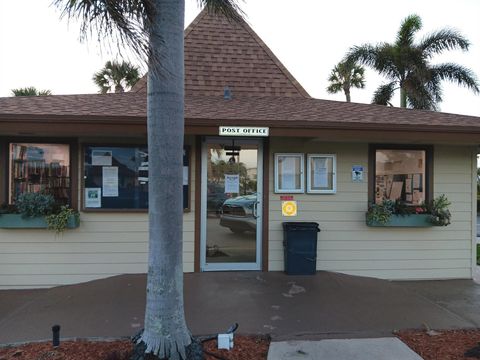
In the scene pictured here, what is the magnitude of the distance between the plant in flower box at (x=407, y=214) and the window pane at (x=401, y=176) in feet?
0.88

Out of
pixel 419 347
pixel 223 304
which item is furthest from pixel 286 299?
pixel 419 347

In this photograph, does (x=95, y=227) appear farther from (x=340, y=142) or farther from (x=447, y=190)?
(x=447, y=190)

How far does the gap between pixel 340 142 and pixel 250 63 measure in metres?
3.31

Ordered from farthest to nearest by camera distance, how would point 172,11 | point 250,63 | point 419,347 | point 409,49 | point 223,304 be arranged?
point 409,49 → point 250,63 → point 223,304 → point 419,347 → point 172,11

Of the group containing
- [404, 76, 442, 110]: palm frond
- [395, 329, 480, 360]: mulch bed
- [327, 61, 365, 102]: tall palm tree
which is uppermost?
[327, 61, 365, 102]: tall palm tree

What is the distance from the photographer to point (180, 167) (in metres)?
3.41

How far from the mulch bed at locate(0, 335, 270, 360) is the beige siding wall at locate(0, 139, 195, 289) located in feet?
8.14

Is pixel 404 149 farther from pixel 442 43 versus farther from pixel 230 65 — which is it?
pixel 442 43

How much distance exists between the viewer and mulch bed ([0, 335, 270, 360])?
146 inches

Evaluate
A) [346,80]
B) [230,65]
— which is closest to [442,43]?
[346,80]

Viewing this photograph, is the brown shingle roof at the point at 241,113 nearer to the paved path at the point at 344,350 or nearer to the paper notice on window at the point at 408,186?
the paper notice on window at the point at 408,186

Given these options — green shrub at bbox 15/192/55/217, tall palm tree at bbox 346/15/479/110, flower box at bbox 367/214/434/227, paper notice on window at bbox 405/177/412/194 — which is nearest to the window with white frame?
flower box at bbox 367/214/434/227

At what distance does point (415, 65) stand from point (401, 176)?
605 inches

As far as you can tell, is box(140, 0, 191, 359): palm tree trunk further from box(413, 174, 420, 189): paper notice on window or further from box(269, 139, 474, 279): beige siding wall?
box(413, 174, 420, 189): paper notice on window
